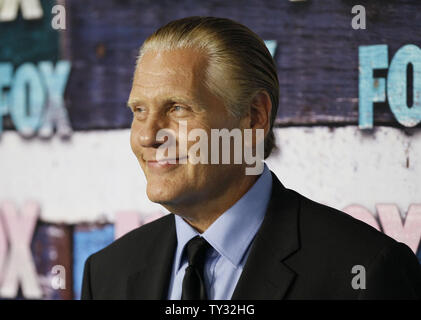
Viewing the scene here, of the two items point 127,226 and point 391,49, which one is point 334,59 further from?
point 127,226

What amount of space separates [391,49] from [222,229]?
43.5 inches

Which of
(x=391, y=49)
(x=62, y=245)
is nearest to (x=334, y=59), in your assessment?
(x=391, y=49)

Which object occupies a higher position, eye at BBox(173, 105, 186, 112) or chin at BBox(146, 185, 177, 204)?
eye at BBox(173, 105, 186, 112)

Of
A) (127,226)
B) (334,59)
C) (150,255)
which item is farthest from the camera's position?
(127,226)

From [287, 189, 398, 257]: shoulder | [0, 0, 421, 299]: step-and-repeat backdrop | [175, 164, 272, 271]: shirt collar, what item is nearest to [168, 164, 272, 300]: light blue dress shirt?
[175, 164, 272, 271]: shirt collar

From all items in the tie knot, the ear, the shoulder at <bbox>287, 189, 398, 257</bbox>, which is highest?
the ear

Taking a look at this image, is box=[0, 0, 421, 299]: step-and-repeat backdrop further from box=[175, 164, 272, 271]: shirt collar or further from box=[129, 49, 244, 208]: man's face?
box=[129, 49, 244, 208]: man's face

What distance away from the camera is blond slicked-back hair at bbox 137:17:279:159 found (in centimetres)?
126

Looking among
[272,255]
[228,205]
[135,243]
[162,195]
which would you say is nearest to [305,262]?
[272,255]

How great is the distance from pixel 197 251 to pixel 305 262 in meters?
0.23

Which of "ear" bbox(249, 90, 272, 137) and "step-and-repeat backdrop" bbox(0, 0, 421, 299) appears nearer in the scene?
"ear" bbox(249, 90, 272, 137)

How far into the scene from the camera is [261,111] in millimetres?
1356
